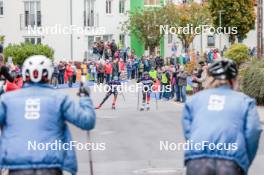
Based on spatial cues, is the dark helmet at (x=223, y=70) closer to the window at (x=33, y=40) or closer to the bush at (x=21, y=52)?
the bush at (x=21, y=52)

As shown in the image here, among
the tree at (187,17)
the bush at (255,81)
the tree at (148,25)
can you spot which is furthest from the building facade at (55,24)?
the bush at (255,81)

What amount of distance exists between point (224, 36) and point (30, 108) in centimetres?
5613

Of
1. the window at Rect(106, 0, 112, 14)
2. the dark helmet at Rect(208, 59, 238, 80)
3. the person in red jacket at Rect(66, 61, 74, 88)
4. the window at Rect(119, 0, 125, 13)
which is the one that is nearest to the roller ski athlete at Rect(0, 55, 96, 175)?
the dark helmet at Rect(208, 59, 238, 80)

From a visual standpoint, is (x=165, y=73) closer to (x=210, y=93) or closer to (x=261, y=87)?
(x=261, y=87)

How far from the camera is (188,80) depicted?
121 ft

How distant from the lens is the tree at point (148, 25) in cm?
5581

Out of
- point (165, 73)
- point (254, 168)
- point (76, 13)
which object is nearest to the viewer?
point (254, 168)

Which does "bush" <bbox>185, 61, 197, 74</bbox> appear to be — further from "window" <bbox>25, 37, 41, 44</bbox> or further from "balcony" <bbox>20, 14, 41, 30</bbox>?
"balcony" <bbox>20, 14, 41, 30</bbox>

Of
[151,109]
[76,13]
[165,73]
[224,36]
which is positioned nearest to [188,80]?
[165,73]

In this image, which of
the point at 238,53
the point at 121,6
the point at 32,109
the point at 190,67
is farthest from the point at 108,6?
the point at 32,109

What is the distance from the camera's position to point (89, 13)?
5538 cm

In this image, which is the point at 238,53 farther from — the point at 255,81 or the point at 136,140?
the point at 136,140

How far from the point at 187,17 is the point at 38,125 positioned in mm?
48225

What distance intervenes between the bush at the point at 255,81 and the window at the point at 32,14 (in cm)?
2566
